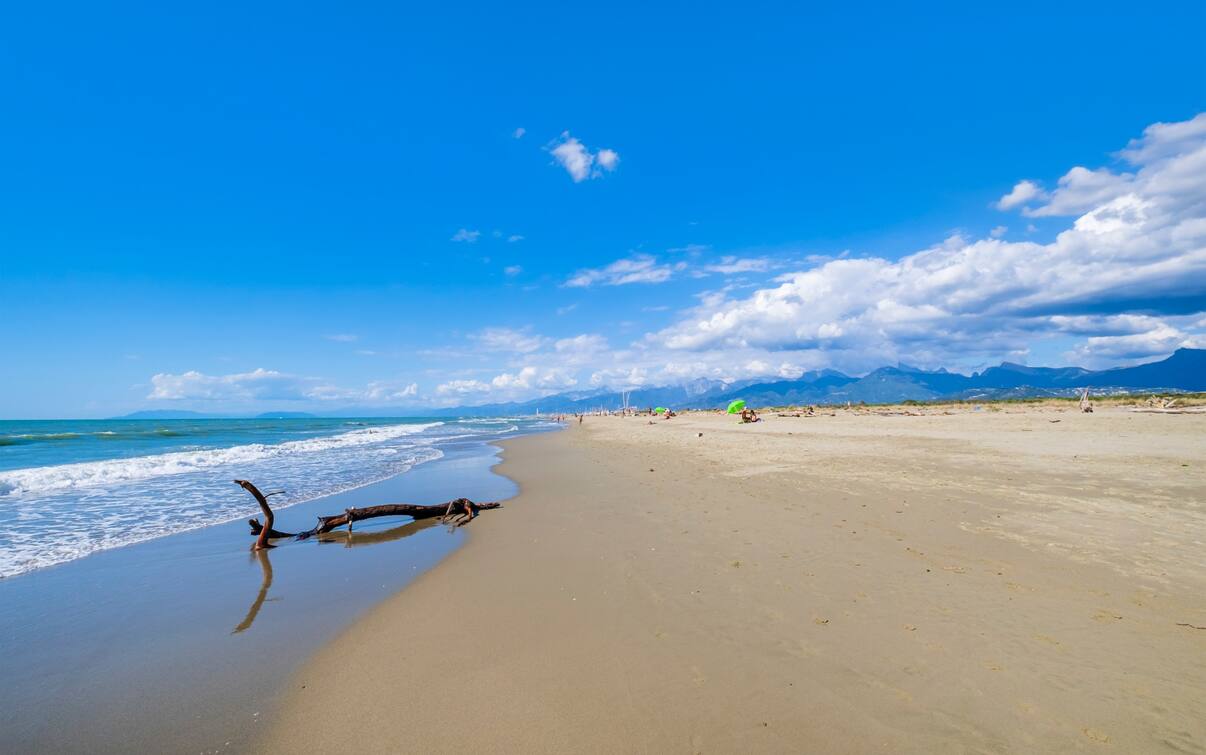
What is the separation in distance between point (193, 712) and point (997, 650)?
23.5ft

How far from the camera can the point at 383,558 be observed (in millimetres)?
8797

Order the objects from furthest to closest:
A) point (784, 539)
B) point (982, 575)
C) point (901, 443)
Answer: point (901, 443) < point (784, 539) < point (982, 575)

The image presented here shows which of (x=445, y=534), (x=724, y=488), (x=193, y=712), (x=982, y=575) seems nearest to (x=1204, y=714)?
(x=982, y=575)

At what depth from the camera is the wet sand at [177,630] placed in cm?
394

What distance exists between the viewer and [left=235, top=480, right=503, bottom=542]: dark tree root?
952cm

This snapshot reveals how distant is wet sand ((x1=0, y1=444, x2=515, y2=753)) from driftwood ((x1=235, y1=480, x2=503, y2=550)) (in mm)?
280

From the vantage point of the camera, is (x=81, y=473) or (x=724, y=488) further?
(x=81, y=473)

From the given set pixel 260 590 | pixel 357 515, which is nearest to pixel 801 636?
pixel 260 590

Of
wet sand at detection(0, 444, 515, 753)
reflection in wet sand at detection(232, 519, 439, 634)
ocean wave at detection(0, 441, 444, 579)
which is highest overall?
ocean wave at detection(0, 441, 444, 579)

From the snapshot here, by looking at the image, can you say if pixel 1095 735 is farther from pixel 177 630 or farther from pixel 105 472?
pixel 105 472

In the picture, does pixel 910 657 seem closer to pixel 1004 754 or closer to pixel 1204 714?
pixel 1004 754

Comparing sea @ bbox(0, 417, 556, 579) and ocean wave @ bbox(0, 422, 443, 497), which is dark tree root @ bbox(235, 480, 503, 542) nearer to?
sea @ bbox(0, 417, 556, 579)

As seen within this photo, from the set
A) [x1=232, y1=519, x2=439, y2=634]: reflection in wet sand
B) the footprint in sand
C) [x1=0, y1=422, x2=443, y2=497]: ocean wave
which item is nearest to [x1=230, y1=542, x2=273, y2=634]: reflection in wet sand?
[x1=232, y1=519, x2=439, y2=634]: reflection in wet sand

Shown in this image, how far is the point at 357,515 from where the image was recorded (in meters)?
10.7
